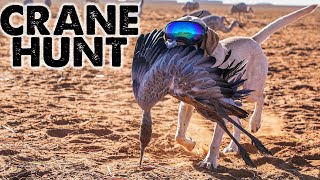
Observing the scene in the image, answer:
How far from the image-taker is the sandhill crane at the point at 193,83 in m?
3.33

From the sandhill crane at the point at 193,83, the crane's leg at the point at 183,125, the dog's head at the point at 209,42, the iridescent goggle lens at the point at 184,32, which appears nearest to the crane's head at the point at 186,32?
the iridescent goggle lens at the point at 184,32

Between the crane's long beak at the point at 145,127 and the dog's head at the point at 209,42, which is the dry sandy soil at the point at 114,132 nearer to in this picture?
the crane's long beak at the point at 145,127

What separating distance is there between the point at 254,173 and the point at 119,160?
3.99 ft

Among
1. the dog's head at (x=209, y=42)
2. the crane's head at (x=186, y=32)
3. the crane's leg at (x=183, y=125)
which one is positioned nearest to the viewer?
the crane's head at (x=186, y=32)

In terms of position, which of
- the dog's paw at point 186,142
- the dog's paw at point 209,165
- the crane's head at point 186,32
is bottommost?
the dog's paw at point 209,165

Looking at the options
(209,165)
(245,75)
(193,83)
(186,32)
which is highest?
(186,32)

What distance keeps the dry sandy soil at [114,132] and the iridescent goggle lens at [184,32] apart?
1.30 m

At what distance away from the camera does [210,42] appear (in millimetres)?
4211

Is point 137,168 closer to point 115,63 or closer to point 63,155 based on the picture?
point 63,155

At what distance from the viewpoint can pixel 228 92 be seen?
334 centimetres

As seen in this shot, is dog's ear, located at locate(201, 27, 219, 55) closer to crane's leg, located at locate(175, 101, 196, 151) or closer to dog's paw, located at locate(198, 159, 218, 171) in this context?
crane's leg, located at locate(175, 101, 196, 151)

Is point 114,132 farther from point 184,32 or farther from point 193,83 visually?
point 193,83

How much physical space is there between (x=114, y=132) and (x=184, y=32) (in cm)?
268

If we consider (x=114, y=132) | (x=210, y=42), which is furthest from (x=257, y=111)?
(x=210, y=42)
